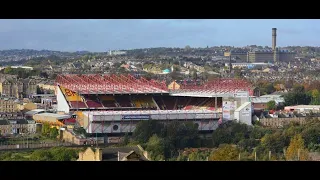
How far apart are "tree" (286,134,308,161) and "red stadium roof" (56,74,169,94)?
502 cm

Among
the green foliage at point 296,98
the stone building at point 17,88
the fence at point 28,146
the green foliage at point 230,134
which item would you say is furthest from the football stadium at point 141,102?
the stone building at point 17,88

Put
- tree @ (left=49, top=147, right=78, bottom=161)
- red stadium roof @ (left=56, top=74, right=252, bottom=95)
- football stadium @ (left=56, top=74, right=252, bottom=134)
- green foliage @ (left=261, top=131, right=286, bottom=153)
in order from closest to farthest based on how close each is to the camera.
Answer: tree @ (left=49, top=147, right=78, bottom=161) < green foliage @ (left=261, top=131, right=286, bottom=153) < football stadium @ (left=56, top=74, right=252, bottom=134) < red stadium roof @ (left=56, top=74, right=252, bottom=95)

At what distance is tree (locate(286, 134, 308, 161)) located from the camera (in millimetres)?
5871

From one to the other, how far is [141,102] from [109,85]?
0.87 m

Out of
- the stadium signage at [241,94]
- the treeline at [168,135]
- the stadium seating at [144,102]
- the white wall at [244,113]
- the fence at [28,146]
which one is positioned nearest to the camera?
the treeline at [168,135]

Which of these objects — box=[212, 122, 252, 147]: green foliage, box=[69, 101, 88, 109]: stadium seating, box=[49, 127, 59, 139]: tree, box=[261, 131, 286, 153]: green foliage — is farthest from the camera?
box=[69, 101, 88, 109]: stadium seating

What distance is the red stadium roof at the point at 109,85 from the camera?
12250 mm

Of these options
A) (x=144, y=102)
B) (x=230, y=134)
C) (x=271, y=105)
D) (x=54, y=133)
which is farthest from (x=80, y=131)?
(x=271, y=105)

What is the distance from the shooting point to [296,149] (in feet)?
21.2

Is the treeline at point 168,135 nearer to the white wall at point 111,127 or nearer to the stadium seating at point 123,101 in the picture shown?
the white wall at point 111,127

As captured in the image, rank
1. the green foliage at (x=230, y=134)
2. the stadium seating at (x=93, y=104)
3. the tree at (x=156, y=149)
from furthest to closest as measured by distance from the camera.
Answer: the stadium seating at (x=93, y=104), the green foliage at (x=230, y=134), the tree at (x=156, y=149)

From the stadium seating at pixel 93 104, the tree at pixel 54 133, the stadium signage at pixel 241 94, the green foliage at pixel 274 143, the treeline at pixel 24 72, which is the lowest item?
the tree at pixel 54 133

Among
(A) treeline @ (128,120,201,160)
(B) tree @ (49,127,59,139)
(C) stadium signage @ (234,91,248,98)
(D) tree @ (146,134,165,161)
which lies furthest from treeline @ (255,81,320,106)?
(D) tree @ (146,134,165,161)

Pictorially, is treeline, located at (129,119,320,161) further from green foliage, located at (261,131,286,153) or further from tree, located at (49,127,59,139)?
tree, located at (49,127,59,139)
